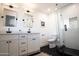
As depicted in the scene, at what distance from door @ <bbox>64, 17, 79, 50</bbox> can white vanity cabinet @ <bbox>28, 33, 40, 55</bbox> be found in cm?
49

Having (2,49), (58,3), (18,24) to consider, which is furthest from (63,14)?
(2,49)

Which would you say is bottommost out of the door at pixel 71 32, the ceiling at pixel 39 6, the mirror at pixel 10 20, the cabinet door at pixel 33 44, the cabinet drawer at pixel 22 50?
the cabinet drawer at pixel 22 50

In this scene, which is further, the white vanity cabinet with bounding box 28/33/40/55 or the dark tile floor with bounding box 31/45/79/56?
the white vanity cabinet with bounding box 28/33/40/55

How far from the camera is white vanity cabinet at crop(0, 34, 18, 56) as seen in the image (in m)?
1.22

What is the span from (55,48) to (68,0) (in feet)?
2.70

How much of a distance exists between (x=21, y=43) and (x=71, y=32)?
2.98 ft

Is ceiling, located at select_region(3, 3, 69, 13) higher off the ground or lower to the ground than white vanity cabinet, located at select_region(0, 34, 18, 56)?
higher

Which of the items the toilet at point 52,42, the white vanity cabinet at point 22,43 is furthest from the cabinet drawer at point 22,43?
the toilet at point 52,42

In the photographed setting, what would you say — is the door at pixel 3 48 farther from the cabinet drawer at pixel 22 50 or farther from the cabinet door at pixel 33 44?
the cabinet door at pixel 33 44

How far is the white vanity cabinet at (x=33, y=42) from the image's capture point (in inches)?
51.0

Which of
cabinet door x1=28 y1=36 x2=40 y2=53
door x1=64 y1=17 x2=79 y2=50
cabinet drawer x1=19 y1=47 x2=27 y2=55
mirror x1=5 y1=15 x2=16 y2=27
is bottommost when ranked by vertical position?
cabinet drawer x1=19 y1=47 x2=27 y2=55

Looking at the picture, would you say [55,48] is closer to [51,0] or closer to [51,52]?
[51,52]

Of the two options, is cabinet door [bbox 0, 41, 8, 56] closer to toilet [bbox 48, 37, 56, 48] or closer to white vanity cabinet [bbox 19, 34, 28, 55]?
white vanity cabinet [bbox 19, 34, 28, 55]

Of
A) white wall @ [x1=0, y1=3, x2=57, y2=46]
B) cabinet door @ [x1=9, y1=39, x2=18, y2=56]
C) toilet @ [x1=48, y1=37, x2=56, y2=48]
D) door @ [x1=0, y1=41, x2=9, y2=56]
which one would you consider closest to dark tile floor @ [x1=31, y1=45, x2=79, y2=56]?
toilet @ [x1=48, y1=37, x2=56, y2=48]
